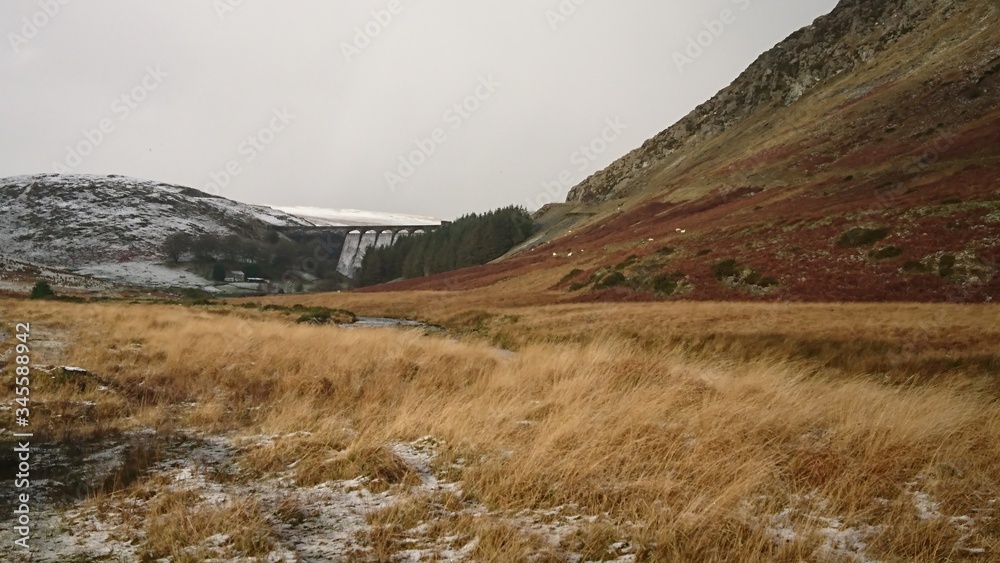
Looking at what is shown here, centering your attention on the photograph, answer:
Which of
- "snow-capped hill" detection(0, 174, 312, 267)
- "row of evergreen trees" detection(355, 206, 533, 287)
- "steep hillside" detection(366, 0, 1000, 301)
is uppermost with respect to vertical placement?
"snow-capped hill" detection(0, 174, 312, 267)

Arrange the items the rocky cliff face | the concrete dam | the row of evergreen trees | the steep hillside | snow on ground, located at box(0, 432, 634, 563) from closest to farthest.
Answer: snow on ground, located at box(0, 432, 634, 563) < the steep hillside < the rocky cliff face < the row of evergreen trees < the concrete dam

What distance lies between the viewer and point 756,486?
Answer: 13.5ft

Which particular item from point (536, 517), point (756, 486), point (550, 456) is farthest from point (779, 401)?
point (536, 517)

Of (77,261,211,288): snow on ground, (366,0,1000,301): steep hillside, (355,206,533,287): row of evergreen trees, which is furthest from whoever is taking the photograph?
(77,261,211,288): snow on ground

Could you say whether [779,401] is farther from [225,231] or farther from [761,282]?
[225,231]

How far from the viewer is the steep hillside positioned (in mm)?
28328

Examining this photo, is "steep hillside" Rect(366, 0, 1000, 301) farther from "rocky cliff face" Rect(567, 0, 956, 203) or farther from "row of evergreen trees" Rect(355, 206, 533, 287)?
"row of evergreen trees" Rect(355, 206, 533, 287)

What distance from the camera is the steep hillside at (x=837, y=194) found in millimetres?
28328

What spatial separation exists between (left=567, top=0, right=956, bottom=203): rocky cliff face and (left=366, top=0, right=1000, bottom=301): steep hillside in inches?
19.8

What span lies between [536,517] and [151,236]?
17412cm

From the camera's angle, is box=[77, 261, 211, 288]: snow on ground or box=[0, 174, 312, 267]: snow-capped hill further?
box=[0, 174, 312, 267]: snow-capped hill

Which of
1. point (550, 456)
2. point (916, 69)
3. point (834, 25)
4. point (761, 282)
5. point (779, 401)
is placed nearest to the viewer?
point (550, 456)

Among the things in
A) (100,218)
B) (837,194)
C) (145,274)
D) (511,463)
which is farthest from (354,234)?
(511,463)

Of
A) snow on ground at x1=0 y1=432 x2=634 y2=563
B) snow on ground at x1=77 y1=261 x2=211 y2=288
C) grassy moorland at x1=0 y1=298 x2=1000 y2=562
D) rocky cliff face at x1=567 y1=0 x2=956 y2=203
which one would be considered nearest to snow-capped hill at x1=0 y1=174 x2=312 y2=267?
snow on ground at x1=77 y1=261 x2=211 y2=288
